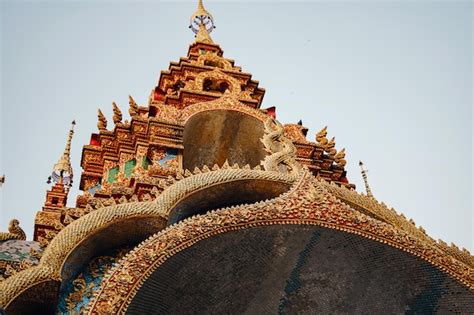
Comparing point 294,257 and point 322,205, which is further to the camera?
point 294,257

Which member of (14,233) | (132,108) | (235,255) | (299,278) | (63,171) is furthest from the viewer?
(63,171)

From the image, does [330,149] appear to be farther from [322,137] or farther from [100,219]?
[100,219]

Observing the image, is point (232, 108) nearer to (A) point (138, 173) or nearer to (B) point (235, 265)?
(A) point (138, 173)

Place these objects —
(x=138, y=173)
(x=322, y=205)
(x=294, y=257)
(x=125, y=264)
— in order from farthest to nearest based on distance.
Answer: (x=138, y=173) → (x=294, y=257) → (x=322, y=205) → (x=125, y=264)

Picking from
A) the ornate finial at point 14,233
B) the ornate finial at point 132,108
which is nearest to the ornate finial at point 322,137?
the ornate finial at point 132,108

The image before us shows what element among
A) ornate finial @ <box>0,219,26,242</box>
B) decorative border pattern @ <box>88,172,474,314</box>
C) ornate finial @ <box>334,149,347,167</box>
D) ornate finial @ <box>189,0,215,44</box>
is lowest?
ornate finial @ <box>0,219,26,242</box>

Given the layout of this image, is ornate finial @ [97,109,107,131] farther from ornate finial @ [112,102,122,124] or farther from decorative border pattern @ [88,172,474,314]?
decorative border pattern @ [88,172,474,314]

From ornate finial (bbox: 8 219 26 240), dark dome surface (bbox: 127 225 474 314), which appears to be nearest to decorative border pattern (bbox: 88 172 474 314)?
dark dome surface (bbox: 127 225 474 314)

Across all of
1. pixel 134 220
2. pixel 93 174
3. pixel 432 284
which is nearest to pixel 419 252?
pixel 432 284

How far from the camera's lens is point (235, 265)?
17.7 ft

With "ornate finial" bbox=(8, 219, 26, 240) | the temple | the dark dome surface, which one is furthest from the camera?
"ornate finial" bbox=(8, 219, 26, 240)

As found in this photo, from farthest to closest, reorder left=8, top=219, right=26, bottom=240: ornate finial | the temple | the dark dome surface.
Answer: left=8, top=219, right=26, bottom=240: ornate finial
the dark dome surface
the temple

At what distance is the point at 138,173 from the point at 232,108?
6.90ft

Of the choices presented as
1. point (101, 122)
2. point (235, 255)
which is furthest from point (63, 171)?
point (235, 255)
